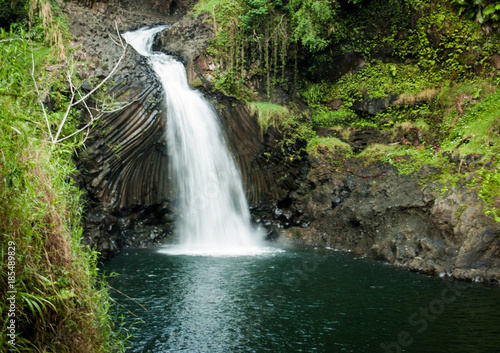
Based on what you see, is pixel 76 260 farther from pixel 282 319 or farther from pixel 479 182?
pixel 479 182

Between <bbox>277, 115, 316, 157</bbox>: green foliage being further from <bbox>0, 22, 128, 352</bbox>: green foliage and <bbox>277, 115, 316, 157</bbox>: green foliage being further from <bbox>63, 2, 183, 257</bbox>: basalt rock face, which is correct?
<bbox>0, 22, 128, 352</bbox>: green foliage

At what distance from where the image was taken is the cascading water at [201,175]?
12.0 meters

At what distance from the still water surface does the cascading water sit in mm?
2976

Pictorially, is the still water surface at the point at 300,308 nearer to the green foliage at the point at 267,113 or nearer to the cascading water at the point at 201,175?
the cascading water at the point at 201,175

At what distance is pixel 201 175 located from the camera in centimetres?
1241

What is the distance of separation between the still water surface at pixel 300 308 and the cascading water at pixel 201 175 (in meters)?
2.98

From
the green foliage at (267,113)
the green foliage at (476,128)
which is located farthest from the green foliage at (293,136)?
the green foliage at (476,128)

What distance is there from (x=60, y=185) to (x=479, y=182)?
362 inches

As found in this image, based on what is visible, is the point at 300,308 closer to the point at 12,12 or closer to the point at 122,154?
the point at 122,154

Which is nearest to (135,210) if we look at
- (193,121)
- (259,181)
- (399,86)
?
(193,121)

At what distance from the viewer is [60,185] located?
13.7 feet

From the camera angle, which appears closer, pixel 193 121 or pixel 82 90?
pixel 82 90

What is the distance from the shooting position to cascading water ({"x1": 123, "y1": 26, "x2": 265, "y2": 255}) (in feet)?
39.4

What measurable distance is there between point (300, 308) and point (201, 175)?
6.95 meters
